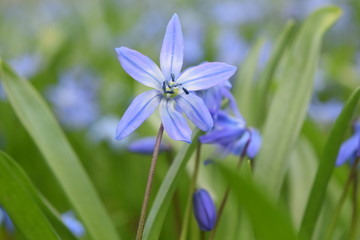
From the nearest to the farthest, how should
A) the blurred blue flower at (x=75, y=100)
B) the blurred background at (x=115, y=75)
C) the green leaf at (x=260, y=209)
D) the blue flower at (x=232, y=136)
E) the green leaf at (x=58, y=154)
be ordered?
the green leaf at (x=260, y=209) → the blue flower at (x=232, y=136) → the green leaf at (x=58, y=154) → the blurred background at (x=115, y=75) → the blurred blue flower at (x=75, y=100)

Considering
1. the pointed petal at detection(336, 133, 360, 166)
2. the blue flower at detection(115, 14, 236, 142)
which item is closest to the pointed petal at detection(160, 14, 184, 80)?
the blue flower at detection(115, 14, 236, 142)

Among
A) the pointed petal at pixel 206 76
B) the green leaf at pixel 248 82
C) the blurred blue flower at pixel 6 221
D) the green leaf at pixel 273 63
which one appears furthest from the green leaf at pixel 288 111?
the blurred blue flower at pixel 6 221

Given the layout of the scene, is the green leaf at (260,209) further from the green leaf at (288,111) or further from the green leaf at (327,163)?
the green leaf at (288,111)

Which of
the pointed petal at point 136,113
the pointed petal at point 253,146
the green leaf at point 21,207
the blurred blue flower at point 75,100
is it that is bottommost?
the blurred blue flower at point 75,100

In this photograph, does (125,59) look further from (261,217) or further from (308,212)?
(308,212)

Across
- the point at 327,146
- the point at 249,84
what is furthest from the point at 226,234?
the point at 249,84

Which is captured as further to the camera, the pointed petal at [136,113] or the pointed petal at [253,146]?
the pointed petal at [253,146]

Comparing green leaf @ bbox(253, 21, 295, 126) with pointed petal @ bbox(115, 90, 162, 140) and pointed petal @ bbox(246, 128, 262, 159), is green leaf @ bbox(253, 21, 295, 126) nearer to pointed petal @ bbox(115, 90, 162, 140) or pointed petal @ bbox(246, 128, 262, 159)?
pointed petal @ bbox(246, 128, 262, 159)

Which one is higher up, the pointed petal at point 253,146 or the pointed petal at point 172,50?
the pointed petal at point 172,50
